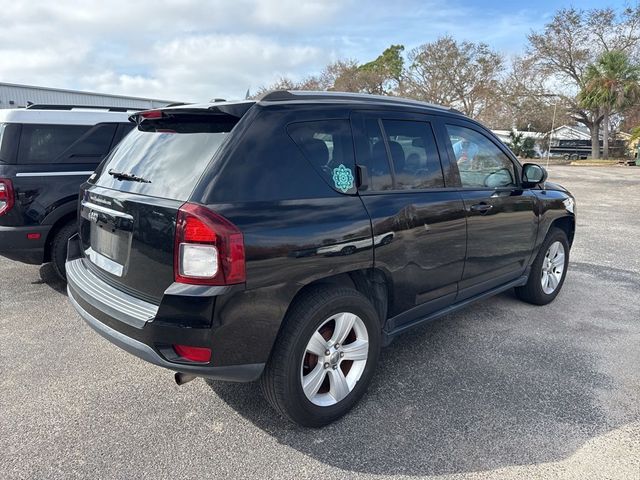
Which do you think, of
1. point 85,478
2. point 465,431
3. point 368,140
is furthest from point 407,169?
point 85,478

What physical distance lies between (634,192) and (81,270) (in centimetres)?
1774

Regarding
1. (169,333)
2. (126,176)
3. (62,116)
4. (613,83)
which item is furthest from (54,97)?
(613,83)

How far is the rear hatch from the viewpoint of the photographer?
7.97 feet

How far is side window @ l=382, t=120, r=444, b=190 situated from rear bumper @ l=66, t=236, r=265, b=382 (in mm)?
1546

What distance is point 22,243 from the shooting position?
186 inches

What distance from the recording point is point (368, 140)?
120 inches

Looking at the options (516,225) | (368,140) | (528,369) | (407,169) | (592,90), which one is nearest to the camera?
(368,140)

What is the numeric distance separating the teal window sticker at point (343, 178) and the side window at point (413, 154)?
0.41m

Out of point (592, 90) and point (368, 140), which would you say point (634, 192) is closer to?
point (368, 140)

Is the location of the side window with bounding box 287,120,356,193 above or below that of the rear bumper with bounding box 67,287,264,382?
above

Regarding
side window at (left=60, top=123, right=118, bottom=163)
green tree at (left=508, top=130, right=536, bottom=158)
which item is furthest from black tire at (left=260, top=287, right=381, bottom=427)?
green tree at (left=508, top=130, right=536, bottom=158)

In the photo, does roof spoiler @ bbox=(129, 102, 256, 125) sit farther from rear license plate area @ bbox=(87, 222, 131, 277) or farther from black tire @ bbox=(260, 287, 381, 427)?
black tire @ bbox=(260, 287, 381, 427)

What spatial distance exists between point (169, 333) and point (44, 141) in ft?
12.7

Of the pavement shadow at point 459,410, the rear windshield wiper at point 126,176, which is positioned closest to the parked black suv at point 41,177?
the rear windshield wiper at point 126,176
